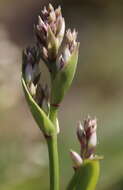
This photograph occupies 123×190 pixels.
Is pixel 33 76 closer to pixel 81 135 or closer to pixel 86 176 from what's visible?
pixel 81 135

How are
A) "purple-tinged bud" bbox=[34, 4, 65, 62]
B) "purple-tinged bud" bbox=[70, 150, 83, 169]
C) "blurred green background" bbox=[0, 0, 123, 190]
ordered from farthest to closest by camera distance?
"blurred green background" bbox=[0, 0, 123, 190] < "purple-tinged bud" bbox=[70, 150, 83, 169] < "purple-tinged bud" bbox=[34, 4, 65, 62]

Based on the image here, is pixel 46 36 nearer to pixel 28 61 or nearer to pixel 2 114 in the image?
pixel 28 61

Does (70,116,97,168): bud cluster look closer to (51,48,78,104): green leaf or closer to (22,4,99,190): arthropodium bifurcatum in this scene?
(22,4,99,190): arthropodium bifurcatum

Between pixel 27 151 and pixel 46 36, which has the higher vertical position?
pixel 46 36

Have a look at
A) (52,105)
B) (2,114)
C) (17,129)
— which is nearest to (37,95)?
(52,105)

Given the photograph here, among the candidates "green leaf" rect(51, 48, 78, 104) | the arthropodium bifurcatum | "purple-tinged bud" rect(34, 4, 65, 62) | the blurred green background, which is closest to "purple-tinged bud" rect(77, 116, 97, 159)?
the arthropodium bifurcatum

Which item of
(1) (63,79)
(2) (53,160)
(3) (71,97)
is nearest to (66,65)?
(1) (63,79)
